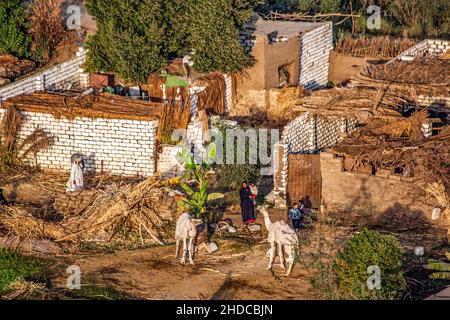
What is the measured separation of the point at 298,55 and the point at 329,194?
7.17m

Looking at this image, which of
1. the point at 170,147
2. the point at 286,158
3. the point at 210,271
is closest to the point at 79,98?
the point at 170,147

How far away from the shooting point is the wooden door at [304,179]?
26.1 metres

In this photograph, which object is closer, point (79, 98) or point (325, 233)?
point (325, 233)

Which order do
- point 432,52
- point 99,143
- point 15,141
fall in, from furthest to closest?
point 432,52 < point 15,141 < point 99,143

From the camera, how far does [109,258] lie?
2392cm

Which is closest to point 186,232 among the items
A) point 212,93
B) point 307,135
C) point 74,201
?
point 74,201

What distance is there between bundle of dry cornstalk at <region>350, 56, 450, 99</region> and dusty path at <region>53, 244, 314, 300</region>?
21.2 feet

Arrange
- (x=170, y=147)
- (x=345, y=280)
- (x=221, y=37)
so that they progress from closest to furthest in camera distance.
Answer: (x=345, y=280) → (x=170, y=147) → (x=221, y=37)

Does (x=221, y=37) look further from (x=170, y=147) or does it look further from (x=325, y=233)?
(x=325, y=233)

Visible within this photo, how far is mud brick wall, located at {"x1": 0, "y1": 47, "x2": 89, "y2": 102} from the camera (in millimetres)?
28953

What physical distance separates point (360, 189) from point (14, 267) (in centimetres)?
700

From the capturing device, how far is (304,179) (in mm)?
26141

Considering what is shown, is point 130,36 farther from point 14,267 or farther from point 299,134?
point 14,267

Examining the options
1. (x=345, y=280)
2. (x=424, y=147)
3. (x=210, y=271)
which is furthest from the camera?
(x=424, y=147)
